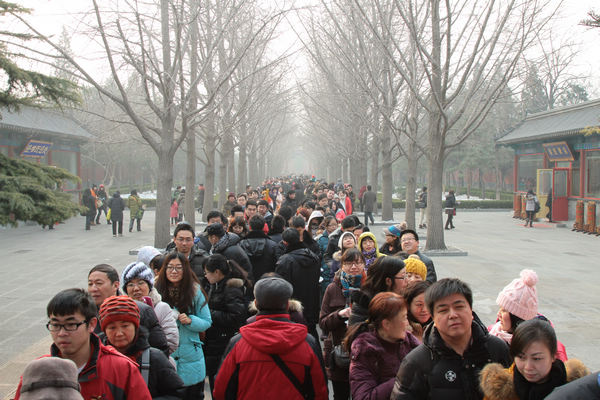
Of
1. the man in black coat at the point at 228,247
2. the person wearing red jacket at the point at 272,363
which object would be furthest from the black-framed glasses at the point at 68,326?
the man in black coat at the point at 228,247

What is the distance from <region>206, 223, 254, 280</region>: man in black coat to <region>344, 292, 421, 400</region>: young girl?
2.88 metres

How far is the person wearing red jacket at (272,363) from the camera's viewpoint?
2779mm

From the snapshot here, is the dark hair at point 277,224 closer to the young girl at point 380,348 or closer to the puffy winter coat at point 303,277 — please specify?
the puffy winter coat at point 303,277

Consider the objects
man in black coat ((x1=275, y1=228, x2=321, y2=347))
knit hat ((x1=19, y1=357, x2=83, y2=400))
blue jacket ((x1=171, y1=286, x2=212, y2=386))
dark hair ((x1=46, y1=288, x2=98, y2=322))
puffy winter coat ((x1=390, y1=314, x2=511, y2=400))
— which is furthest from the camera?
man in black coat ((x1=275, y1=228, x2=321, y2=347))

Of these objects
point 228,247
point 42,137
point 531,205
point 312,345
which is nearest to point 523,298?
point 312,345

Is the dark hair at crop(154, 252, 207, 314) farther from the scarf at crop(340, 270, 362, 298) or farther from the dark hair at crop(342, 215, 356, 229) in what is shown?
the dark hair at crop(342, 215, 356, 229)

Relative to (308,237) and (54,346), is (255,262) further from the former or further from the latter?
(54,346)

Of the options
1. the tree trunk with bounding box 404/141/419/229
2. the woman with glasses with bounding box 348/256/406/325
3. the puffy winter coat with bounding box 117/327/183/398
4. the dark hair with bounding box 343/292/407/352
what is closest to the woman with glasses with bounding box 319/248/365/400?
the woman with glasses with bounding box 348/256/406/325

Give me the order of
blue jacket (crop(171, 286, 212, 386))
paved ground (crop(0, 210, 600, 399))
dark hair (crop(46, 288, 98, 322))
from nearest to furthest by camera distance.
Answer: dark hair (crop(46, 288, 98, 322))
blue jacket (crop(171, 286, 212, 386))
paved ground (crop(0, 210, 600, 399))

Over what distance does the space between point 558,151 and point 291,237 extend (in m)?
19.7

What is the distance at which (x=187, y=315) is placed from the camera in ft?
13.3

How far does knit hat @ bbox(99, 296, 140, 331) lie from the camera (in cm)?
283

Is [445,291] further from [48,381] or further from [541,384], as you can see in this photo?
[48,381]

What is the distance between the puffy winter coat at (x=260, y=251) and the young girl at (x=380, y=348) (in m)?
3.70
